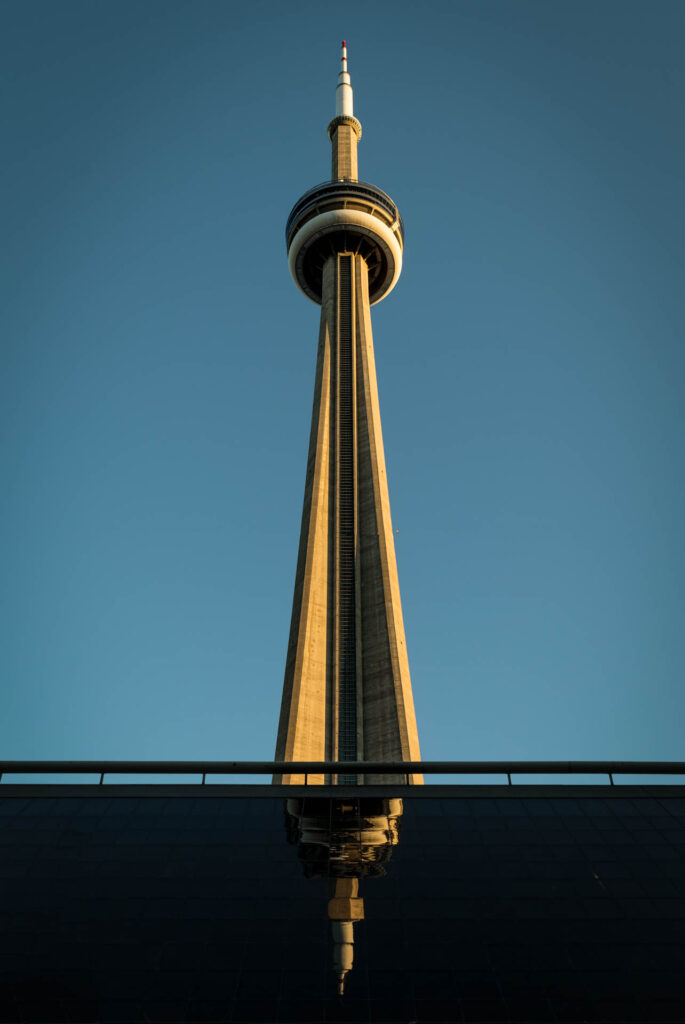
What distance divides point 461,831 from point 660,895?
5.33 m

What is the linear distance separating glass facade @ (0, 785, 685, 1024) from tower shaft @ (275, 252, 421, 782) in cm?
2353

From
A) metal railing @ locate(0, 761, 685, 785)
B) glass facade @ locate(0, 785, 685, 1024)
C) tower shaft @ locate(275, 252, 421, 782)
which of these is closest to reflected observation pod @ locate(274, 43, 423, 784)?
tower shaft @ locate(275, 252, 421, 782)

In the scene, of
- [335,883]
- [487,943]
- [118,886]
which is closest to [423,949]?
[487,943]

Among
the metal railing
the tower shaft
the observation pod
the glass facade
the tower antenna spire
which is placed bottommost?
the glass facade

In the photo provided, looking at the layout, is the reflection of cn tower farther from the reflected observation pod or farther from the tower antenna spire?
the tower antenna spire

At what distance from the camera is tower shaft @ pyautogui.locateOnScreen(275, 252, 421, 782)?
5666 cm

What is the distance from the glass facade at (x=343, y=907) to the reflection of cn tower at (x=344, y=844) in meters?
0.06

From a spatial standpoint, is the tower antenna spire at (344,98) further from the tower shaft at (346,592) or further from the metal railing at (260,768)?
the metal railing at (260,768)

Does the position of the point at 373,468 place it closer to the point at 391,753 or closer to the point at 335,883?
the point at 391,753

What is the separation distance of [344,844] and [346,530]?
43801 mm

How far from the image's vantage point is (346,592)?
64.7 meters

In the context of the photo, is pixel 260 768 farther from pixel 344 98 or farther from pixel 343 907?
pixel 344 98

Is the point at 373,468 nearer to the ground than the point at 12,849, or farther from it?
farther from it

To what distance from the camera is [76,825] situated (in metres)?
25.6
